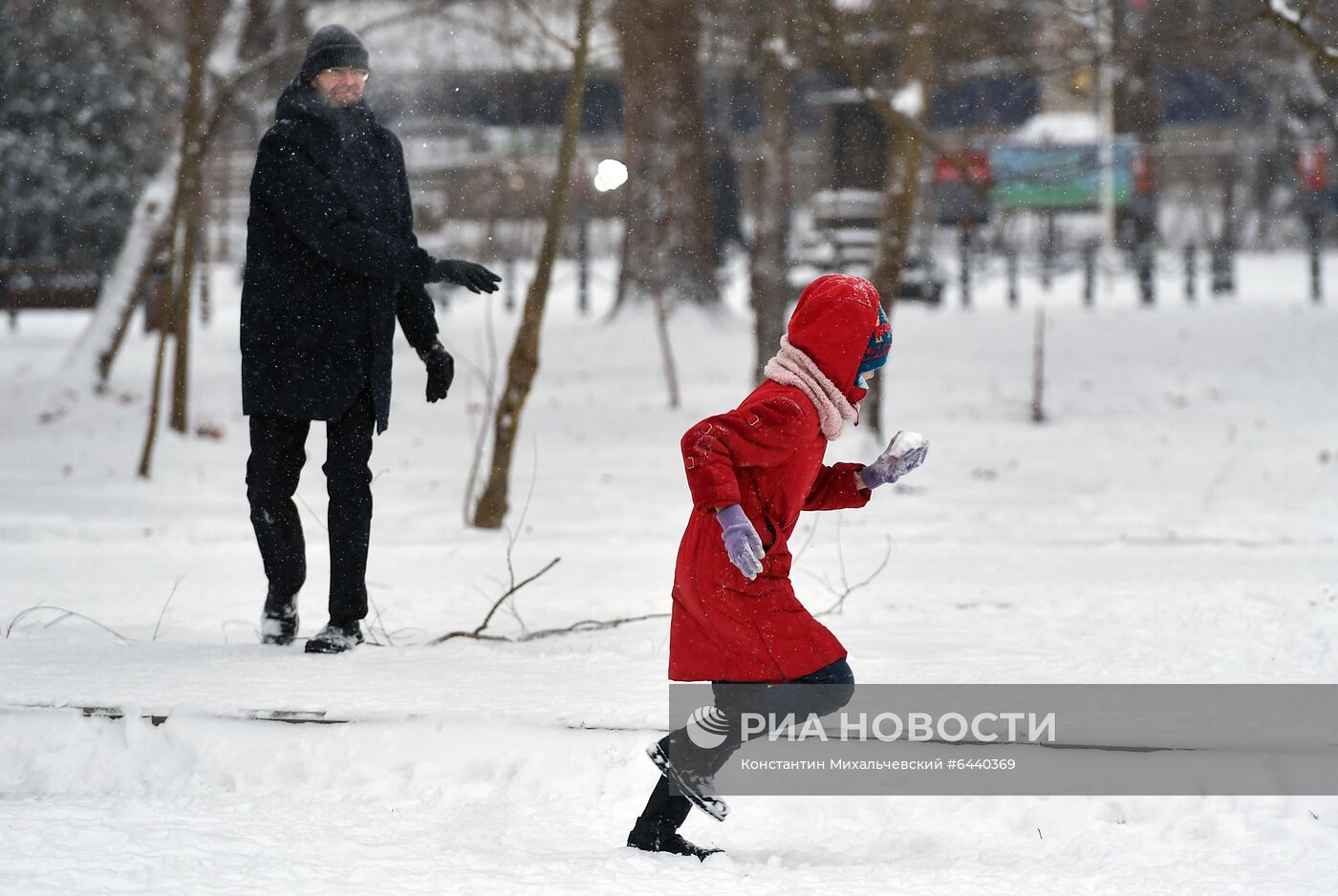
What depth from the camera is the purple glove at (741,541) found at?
2.86 metres

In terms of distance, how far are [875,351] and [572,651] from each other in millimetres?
1881

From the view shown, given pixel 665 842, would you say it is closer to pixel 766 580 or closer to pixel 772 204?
pixel 766 580

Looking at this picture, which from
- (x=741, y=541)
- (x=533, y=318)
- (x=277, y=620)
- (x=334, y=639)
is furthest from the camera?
(x=533, y=318)

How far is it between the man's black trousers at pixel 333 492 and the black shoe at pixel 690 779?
157 cm

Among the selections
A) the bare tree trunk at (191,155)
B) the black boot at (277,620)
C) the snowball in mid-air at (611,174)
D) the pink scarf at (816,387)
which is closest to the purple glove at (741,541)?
the pink scarf at (816,387)

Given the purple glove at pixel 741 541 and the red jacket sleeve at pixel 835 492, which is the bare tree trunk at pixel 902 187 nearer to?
the red jacket sleeve at pixel 835 492

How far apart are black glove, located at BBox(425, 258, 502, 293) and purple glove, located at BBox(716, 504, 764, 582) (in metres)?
1.64

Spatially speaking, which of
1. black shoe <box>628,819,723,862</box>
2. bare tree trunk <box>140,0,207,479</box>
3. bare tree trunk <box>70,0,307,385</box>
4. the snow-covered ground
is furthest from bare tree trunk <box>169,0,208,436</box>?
black shoe <box>628,819,723,862</box>

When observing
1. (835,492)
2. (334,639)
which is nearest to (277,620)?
(334,639)

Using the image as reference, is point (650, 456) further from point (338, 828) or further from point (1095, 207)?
point (1095, 207)

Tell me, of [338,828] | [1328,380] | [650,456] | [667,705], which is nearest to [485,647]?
[667,705]

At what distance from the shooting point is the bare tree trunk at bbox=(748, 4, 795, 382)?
12047 mm

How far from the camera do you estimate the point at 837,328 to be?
3105mm

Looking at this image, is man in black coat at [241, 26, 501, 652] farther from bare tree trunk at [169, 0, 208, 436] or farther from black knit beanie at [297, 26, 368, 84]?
bare tree trunk at [169, 0, 208, 436]
